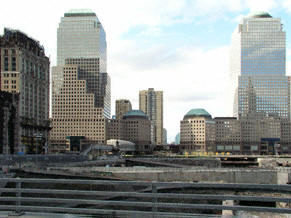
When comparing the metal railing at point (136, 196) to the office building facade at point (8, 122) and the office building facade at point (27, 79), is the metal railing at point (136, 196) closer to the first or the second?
the office building facade at point (8, 122)

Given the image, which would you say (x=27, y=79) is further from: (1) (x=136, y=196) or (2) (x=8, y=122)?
Answer: (1) (x=136, y=196)

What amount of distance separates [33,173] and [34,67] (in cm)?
12152

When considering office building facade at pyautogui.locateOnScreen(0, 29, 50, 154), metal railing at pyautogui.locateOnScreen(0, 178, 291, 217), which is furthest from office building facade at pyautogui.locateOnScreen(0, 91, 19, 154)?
metal railing at pyautogui.locateOnScreen(0, 178, 291, 217)

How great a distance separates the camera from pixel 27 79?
6718 inches

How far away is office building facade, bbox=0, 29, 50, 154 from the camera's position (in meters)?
162

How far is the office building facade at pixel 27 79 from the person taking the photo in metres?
162

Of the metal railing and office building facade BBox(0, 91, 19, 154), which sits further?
office building facade BBox(0, 91, 19, 154)

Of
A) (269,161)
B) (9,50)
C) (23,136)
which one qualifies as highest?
(9,50)

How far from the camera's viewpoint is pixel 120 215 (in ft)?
33.9

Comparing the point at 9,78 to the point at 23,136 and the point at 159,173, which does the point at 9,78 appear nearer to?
the point at 23,136

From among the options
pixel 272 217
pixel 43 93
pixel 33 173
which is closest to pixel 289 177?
pixel 272 217

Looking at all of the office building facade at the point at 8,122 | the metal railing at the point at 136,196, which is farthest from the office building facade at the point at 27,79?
the metal railing at the point at 136,196

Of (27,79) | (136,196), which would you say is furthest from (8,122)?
(136,196)

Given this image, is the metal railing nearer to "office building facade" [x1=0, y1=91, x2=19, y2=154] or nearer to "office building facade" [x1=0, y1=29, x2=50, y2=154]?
"office building facade" [x1=0, y1=91, x2=19, y2=154]
